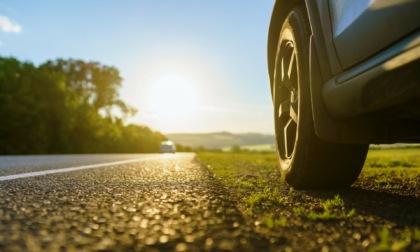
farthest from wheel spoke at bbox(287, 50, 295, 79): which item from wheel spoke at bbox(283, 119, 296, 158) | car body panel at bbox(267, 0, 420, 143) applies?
car body panel at bbox(267, 0, 420, 143)

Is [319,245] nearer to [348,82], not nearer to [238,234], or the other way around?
[238,234]

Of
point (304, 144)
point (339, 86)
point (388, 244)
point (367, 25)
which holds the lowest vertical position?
point (388, 244)

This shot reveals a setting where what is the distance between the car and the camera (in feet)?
5.72

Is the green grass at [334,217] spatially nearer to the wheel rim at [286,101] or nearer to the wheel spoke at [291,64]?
the wheel rim at [286,101]

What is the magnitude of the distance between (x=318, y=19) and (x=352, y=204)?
1.16 m

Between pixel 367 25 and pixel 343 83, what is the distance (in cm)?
34

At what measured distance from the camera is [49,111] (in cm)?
3108

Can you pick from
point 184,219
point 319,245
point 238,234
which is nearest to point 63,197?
point 184,219

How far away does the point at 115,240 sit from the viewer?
1318 millimetres

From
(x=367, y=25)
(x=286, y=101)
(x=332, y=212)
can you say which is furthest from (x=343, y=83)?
(x=286, y=101)

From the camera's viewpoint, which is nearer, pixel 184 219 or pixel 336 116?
pixel 184 219

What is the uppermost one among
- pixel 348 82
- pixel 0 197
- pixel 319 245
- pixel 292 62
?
pixel 292 62

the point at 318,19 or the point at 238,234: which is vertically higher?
the point at 318,19

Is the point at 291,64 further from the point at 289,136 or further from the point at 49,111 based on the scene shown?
the point at 49,111
